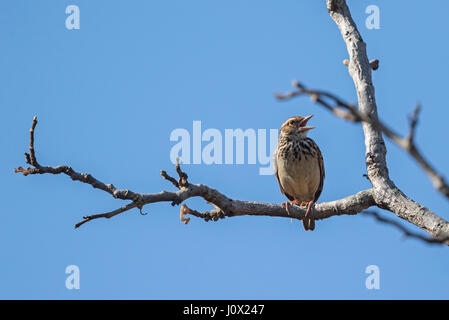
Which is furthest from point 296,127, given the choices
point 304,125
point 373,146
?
point 373,146

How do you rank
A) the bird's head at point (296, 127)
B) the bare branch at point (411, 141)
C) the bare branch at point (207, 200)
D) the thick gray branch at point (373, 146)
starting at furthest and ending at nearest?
the bird's head at point (296, 127) < the thick gray branch at point (373, 146) < the bare branch at point (207, 200) < the bare branch at point (411, 141)

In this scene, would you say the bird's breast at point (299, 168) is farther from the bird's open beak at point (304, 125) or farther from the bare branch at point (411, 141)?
the bare branch at point (411, 141)

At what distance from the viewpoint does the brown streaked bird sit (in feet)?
24.5

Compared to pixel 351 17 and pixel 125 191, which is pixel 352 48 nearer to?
pixel 351 17

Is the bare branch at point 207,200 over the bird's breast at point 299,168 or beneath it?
beneath

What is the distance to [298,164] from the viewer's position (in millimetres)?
7461

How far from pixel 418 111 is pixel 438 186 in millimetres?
195

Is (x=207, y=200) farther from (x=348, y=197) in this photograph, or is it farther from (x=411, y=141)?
(x=411, y=141)

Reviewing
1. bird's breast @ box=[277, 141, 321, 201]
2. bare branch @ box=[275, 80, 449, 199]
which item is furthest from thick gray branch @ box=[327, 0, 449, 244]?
bare branch @ box=[275, 80, 449, 199]

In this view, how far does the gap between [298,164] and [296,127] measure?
0.57 m

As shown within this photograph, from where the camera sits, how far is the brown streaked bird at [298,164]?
7.47m

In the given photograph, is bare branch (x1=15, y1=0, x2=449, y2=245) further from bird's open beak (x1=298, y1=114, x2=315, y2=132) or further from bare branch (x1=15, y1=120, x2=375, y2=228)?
bird's open beak (x1=298, y1=114, x2=315, y2=132)

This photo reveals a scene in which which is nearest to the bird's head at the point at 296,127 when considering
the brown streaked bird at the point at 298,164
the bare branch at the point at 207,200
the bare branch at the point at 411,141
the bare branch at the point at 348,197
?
the brown streaked bird at the point at 298,164

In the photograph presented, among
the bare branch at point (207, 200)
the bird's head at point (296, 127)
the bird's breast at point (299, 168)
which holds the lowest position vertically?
the bare branch at point (207, 200)
